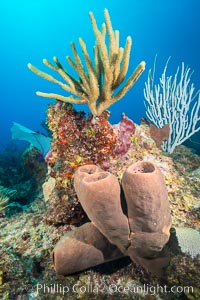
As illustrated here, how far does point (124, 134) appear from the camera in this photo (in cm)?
338

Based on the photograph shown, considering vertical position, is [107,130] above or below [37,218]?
above

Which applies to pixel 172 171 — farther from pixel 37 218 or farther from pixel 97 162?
pixel 37 218

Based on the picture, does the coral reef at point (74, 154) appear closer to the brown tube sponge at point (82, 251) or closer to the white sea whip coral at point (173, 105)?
the brown tube sponge at point (82, 251)

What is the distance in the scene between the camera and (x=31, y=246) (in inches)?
129

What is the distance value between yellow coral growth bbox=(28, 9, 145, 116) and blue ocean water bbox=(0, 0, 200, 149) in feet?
181

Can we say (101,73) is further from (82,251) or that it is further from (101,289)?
(101,289)

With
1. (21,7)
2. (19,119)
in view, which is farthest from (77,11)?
(19,119)

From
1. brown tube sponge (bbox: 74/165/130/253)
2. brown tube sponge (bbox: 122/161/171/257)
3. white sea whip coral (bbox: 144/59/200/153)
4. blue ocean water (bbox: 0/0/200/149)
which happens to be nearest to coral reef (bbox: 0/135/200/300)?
brown tube sponge (bbox: 122/161/171/257)

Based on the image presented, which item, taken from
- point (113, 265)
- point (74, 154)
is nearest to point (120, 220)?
point (113, 265)

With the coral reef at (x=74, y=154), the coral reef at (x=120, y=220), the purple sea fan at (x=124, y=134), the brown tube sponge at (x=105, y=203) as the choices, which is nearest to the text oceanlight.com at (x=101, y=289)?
the coral reef at (x=120, y=220)

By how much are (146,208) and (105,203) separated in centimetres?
38

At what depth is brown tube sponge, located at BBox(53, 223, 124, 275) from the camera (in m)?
2.41

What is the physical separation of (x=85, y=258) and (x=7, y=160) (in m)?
9.32

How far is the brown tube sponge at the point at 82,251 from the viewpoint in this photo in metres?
2.41
